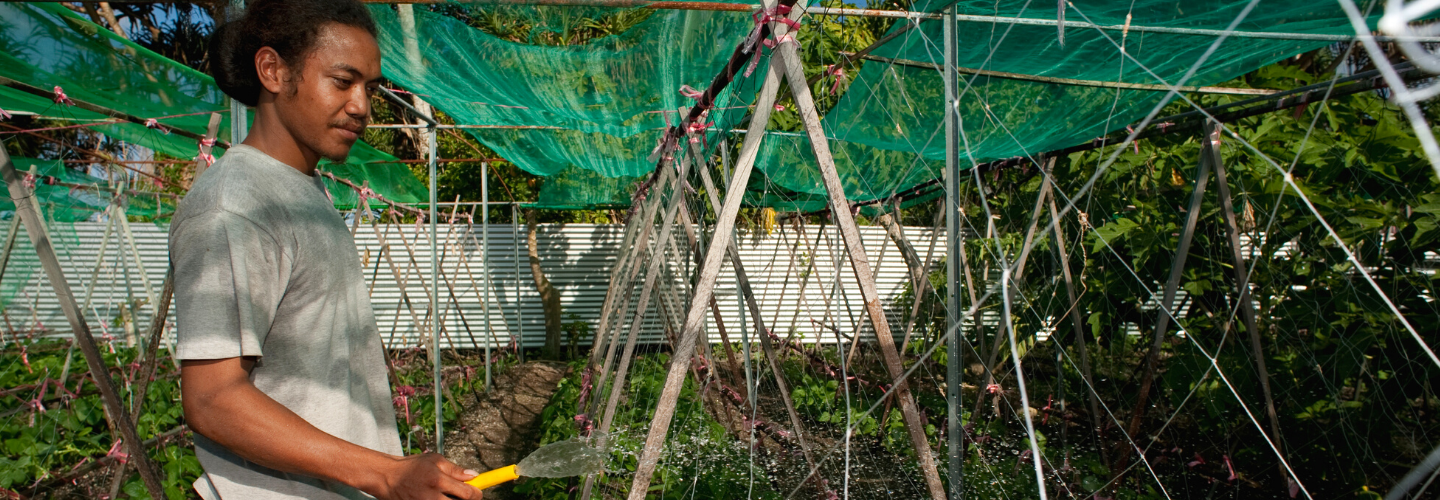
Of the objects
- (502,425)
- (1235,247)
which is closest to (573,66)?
(1235,247)

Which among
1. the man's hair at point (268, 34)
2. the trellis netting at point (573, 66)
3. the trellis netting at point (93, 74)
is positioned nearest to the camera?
the man's hair at point (268, 34)

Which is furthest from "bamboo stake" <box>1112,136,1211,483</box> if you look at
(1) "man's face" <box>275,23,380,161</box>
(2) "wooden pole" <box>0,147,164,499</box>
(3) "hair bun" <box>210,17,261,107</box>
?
(2) "wooden pole" <box>0,147,164,499</box>

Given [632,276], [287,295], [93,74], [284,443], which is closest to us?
[284,443]

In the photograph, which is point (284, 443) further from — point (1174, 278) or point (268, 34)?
point (1174, 278)

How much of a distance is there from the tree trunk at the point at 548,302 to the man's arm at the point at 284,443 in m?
8.43

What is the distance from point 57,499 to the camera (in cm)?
390

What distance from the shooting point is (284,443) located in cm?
88

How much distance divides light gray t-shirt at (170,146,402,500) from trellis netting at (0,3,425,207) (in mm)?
2192

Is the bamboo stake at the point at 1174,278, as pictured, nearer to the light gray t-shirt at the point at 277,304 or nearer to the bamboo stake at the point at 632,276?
the bamboo stake at the point at 632,276

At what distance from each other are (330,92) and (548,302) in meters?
8.38

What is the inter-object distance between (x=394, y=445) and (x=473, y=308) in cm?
886

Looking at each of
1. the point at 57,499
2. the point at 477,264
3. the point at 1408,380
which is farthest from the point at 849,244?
the point at 477,264

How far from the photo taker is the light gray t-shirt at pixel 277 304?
88 cm

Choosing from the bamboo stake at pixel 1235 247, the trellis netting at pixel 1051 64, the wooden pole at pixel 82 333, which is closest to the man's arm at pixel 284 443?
the trellis netting at pixel 1051 64
